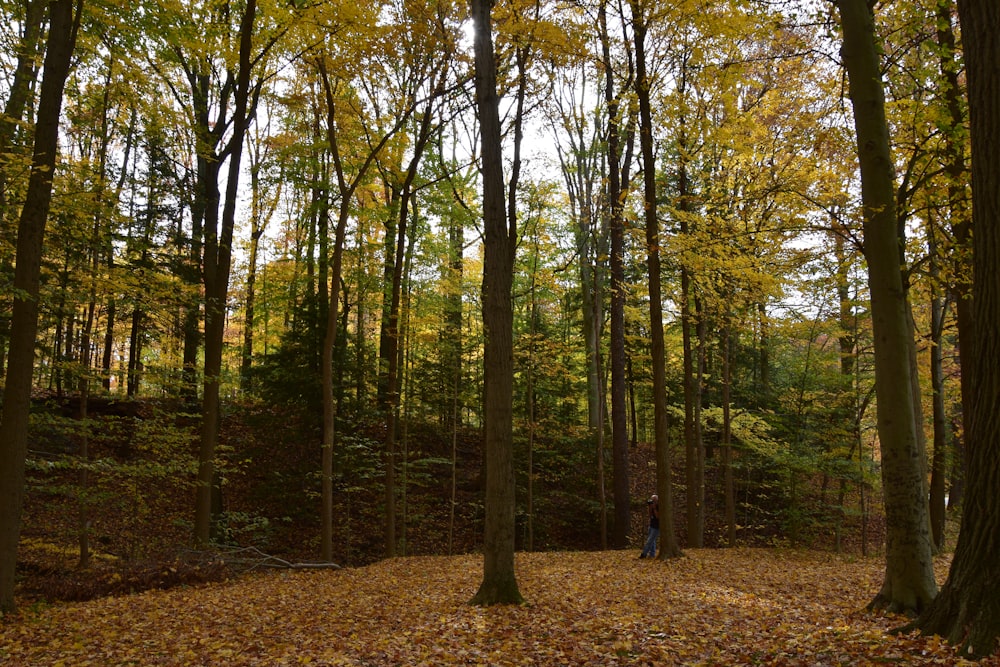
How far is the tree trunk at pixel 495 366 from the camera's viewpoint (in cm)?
752

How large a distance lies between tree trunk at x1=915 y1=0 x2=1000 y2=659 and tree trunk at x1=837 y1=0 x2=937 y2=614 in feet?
7.02

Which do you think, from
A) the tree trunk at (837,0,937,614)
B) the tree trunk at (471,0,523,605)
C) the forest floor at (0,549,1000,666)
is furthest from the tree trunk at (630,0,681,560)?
the tree trunk at (837,0,937,614)

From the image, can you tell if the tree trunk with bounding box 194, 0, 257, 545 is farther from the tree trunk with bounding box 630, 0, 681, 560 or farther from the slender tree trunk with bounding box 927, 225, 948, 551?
the slender tree trunk with bounding box 927, 225, 948, 551

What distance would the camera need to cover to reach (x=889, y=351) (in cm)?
629

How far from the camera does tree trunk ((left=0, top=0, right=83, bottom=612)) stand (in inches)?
281

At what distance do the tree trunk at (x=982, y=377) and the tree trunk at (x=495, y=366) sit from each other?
14.8ft

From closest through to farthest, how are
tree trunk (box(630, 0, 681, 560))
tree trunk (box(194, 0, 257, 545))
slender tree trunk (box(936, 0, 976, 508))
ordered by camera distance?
slender tree trunk (box(936, 0, 976, 508)), tree trunk (box(194, 0, 257, 545)), tree trunk (box(630, 0, 681, 560))

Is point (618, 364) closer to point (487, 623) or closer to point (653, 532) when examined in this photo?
point (653, 532)

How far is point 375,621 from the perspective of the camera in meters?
6.96

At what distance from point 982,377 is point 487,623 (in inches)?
199

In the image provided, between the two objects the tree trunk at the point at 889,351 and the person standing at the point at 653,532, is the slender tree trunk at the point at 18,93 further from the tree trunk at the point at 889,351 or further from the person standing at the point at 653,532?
the person standing at the point at 653,532

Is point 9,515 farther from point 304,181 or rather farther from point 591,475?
point 591,475

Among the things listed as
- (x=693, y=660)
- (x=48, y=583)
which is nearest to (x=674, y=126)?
(x=693, y=660)

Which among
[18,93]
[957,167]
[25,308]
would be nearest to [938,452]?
[957,167]
